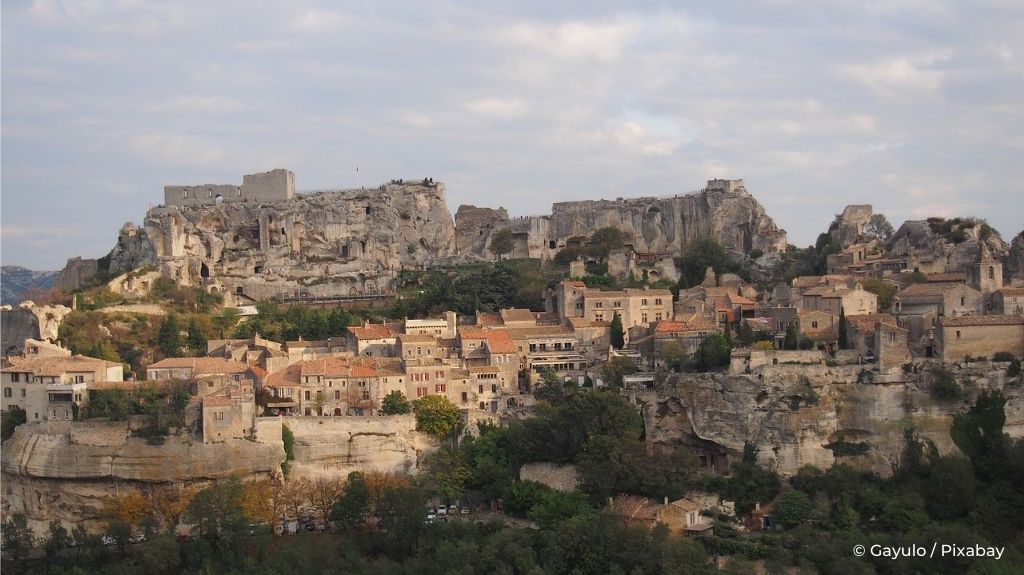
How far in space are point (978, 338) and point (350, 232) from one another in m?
30.8

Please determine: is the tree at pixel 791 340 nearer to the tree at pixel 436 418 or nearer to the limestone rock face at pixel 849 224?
the tree at pixel 436 418

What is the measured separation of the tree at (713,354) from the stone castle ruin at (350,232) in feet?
58.4

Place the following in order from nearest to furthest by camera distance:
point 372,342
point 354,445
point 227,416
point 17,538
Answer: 1. point 17,538
2. point 227,416
3. point 354,445
4. point 372,342

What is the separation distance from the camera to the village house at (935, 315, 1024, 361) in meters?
41.4

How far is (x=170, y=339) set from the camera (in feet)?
163

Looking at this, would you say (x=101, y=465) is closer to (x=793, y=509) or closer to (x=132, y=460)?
(x=132, y=460)

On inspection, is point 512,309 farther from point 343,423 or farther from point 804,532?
point 804,532

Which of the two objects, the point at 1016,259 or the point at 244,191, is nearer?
the point at 1016,259

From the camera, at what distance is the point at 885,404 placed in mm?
40719

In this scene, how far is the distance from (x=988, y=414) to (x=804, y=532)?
7.05 metres

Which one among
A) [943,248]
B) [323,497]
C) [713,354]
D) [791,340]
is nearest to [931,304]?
[791,340]

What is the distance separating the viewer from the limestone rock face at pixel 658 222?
62750 millimetres

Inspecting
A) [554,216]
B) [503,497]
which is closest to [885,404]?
[503,497]

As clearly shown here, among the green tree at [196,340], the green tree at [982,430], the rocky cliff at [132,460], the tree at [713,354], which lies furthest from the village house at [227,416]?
the green tree at [982,430]
